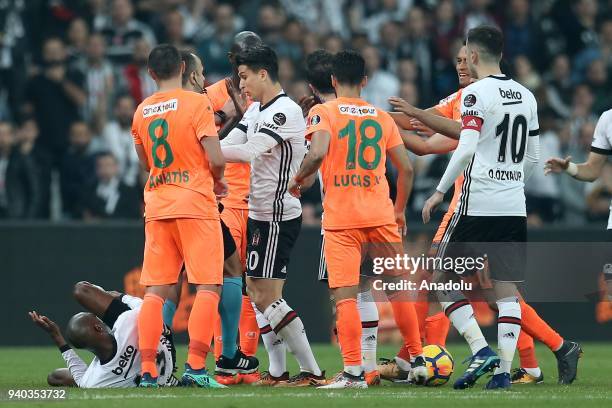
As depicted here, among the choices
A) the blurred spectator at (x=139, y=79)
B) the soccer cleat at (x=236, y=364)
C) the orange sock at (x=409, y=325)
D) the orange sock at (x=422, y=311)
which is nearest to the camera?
the orange sock at (x=409, y=325)

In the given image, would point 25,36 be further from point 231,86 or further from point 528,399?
point 528,399

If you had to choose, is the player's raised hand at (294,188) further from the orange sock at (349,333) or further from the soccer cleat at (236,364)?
the soccer cleat at (236,364)

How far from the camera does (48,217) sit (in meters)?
16.3

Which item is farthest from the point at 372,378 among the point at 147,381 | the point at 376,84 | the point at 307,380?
the point at 376,84

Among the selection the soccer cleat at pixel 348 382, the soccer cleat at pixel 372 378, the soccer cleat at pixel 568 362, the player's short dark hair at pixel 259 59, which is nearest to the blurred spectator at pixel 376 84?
the player's short dark hair at pixel 259 59

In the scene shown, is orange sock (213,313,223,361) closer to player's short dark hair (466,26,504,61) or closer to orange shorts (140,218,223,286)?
orange shorts (140,218,223,286)

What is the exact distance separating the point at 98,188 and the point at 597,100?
7.51m

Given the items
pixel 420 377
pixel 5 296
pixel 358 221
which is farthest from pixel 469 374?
pixel 5 296

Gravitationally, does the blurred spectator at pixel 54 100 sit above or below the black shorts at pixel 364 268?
above

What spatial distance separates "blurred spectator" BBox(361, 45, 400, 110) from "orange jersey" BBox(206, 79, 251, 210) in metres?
6.72

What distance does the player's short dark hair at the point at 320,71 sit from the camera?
34.6ft

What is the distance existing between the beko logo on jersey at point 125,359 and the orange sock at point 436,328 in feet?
8.29

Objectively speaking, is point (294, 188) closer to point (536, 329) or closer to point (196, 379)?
point (196, 379)

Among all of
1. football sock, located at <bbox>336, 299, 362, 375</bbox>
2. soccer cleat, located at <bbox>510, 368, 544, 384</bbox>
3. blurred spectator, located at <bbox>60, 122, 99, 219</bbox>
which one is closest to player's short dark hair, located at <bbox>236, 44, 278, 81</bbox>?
football sock, located at <bbox>336, 299, 362, 375</bbox>
